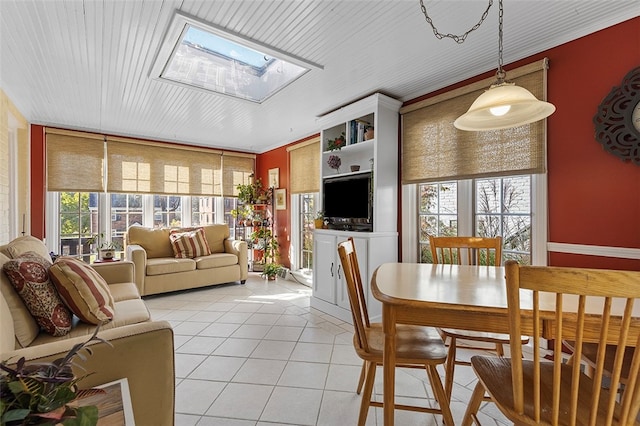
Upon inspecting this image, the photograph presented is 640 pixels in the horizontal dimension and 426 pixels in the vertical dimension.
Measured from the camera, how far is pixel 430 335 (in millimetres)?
1648

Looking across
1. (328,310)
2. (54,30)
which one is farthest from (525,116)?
(54,30)

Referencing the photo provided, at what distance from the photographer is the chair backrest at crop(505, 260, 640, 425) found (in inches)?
32.5

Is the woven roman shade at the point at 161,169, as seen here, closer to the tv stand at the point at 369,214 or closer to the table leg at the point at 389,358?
the tv stand at the point at 369,214

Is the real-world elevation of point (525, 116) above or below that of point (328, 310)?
above

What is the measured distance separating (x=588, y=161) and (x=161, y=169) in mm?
5297

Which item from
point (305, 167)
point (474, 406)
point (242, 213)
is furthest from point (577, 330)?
point (242, 213)

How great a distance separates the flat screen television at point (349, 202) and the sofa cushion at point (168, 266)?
2058 millimetres

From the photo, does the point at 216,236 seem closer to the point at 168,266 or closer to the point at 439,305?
the point at 168,266

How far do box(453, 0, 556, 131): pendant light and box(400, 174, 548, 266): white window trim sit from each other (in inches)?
37.9

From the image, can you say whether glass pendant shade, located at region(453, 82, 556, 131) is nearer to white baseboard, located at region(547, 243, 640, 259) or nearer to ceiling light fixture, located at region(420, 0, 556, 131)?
ceiling light fixture, located at region(420, 0, 556, 131)

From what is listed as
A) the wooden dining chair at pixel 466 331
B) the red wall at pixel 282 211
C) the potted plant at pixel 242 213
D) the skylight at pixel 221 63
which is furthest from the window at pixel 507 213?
the potted plant at pixel 242 213

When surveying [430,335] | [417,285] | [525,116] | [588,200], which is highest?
[525,116]

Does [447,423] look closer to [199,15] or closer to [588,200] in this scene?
[588,200]

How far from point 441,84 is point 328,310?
8.53ft
